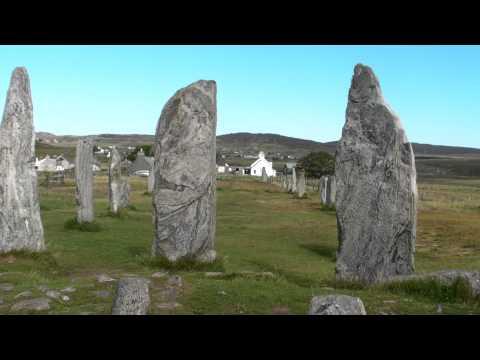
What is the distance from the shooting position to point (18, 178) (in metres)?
13.3

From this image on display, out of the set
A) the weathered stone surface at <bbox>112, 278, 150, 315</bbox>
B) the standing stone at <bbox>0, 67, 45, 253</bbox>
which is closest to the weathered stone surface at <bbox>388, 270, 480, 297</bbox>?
the weathered stone surface at <bbox>112, 278, 150, 315</bbox>

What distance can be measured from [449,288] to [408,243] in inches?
76.9

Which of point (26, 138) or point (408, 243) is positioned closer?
point (408, 243)

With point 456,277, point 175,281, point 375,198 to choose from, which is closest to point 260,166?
point 375,198

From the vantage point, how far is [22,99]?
13.6 m

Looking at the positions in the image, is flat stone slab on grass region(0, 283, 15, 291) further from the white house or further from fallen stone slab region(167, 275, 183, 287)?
the white house

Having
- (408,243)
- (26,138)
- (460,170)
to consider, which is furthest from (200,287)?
(460,170)

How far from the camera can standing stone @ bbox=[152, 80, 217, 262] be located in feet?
41.0

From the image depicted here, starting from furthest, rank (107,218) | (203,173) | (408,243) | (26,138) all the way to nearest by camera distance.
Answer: (107,218)
(26,138)
(203,173)
(408,243)

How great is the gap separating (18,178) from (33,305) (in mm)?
6277

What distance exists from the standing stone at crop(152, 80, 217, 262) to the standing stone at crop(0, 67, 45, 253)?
3209mm

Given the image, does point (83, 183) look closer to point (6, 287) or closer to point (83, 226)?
point (83, 226)
